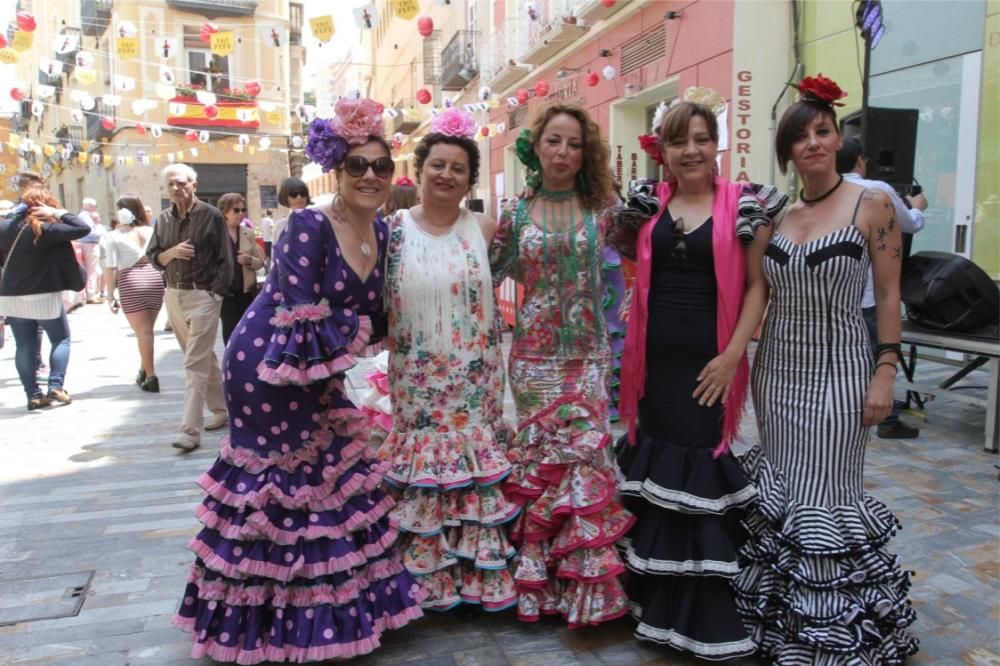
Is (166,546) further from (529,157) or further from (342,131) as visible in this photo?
(529,157)

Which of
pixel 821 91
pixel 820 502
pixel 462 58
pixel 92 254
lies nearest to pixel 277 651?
pixel 820 502

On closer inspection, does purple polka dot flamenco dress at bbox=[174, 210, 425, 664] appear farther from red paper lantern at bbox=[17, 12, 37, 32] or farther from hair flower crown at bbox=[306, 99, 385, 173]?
red paper lantern at bbox=[17, 12, 37, 32]

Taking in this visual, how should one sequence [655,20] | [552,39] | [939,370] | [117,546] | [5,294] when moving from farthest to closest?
[552,39], [655,20], [939,370], [5,294], [117,546]

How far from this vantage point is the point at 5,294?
6.51 meters

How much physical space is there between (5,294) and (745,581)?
253 inches

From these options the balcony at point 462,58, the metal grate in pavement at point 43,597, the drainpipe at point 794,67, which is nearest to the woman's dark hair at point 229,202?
the metal grate in pavement at point 43,597

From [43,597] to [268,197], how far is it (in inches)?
915

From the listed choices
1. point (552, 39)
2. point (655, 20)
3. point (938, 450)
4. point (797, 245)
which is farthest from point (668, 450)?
point (552, 39)

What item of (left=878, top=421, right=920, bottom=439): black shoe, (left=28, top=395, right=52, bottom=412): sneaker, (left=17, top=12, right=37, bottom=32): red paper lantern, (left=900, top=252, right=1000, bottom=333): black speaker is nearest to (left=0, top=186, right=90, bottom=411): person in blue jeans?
(left=28, top=395, right=52, bottom=412): sneaker

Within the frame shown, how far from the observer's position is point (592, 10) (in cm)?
1281

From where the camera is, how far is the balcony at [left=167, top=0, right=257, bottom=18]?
1007 inches

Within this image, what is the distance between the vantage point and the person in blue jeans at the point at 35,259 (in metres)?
6.41

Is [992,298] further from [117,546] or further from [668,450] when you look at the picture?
[117,546]

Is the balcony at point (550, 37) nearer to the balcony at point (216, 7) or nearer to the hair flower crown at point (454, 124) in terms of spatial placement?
the hair flower crown at point (454, 124)
